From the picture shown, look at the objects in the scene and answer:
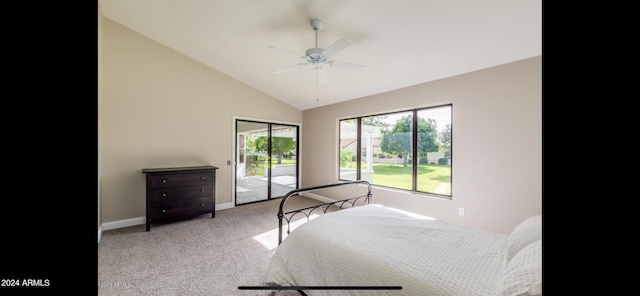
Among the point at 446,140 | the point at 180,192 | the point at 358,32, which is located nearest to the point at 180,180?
the point at 180,192

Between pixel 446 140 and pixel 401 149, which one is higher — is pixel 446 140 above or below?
above

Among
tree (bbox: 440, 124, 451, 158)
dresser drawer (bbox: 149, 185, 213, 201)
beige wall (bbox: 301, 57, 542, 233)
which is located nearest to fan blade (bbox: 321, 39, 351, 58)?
beige wall (bbox: 301, 57, 542, 233)

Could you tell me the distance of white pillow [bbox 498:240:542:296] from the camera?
0.90 metres

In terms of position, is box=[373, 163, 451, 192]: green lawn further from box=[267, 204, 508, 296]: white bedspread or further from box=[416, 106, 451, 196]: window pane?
box=[267, 204, 508, 296]: white bedspread

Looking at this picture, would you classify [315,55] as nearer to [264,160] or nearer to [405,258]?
[405,258]

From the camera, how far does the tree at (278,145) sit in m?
4.95

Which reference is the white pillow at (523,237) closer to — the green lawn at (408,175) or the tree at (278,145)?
the green lawn at (408,175)

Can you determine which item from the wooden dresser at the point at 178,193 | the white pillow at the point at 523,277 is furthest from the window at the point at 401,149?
the wooden dresser at the point at 178,193

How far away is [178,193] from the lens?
3441mm

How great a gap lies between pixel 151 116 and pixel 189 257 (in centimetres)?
236

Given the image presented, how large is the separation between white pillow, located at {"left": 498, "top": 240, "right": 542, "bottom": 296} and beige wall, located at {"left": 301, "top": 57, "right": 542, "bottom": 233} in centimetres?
193

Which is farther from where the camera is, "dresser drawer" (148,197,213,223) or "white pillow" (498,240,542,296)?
"dresser drawer" (148,197,213,223)

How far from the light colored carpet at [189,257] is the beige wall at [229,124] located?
0.76 meters
